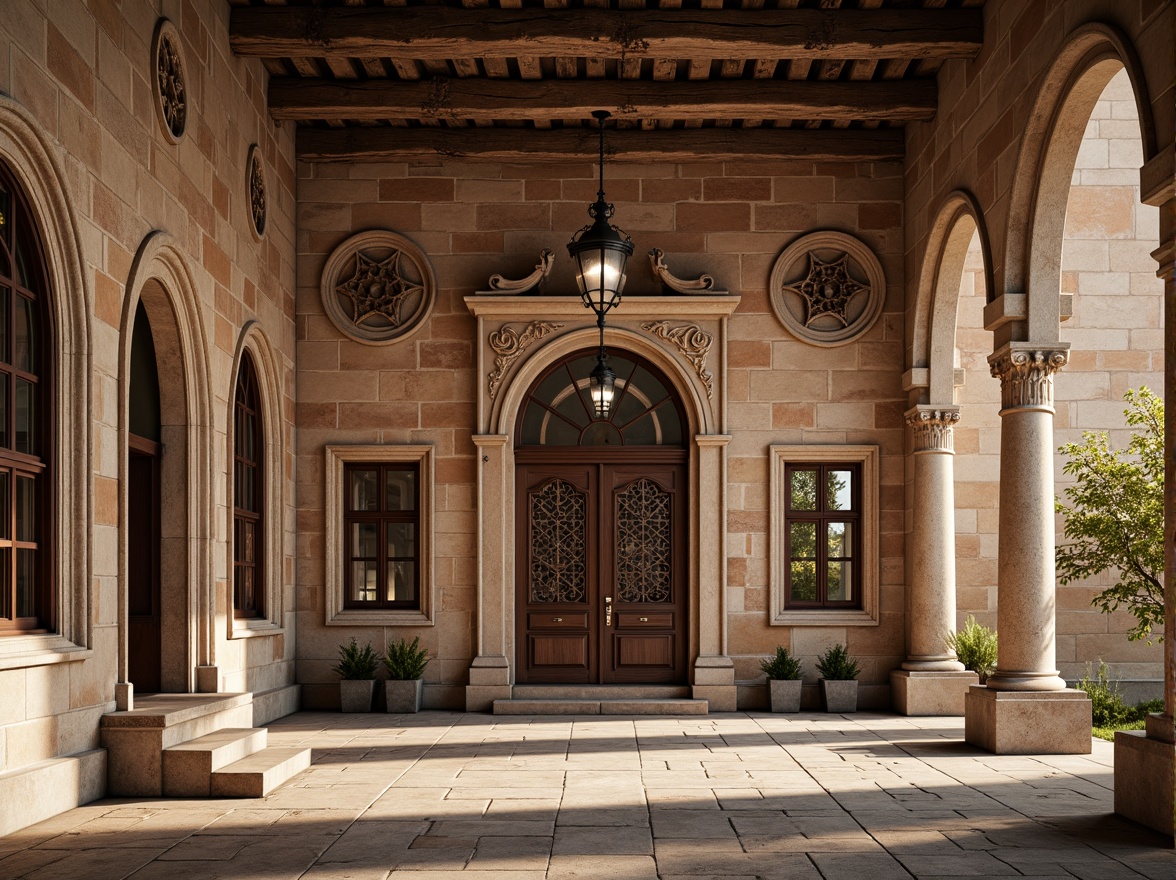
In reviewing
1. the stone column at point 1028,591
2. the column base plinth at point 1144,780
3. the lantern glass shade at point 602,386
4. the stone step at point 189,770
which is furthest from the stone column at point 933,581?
the stone step at point 189,770

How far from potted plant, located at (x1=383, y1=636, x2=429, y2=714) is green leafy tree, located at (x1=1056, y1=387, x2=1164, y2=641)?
575cm

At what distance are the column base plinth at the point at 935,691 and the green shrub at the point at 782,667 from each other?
39.4 inches

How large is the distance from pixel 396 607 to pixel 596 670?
6.64 feet

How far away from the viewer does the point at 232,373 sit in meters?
10.0

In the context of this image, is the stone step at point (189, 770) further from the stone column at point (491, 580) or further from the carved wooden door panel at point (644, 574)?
the carved wooden door panel at point (644, 574)

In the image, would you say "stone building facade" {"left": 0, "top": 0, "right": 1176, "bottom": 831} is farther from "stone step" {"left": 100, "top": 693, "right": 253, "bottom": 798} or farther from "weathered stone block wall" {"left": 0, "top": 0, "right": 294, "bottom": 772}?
"stone step" {"left": 100, "top": 693, "right": 253, "bottom": 798}

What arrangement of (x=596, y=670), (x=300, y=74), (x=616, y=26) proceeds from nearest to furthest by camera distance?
(x=616, y=26)
(x=300, y=74)
(x=596, y=670)

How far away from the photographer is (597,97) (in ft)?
36.9

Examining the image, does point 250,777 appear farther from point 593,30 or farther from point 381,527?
point 593,30

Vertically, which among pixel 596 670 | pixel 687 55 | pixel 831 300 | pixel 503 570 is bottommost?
pixel 596 670

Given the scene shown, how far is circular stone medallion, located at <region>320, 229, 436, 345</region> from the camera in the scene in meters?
12.3

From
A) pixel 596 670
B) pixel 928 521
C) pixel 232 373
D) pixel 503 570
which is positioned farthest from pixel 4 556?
pixel 928 521

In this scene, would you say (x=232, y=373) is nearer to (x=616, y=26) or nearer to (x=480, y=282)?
(x=480, y=282)

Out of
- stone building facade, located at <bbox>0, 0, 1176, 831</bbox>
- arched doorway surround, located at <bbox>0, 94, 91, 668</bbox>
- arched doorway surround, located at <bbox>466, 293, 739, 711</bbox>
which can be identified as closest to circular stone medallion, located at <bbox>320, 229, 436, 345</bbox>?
stone building facade, located at <bbox>0, 0, 1176, 831</bbox>
